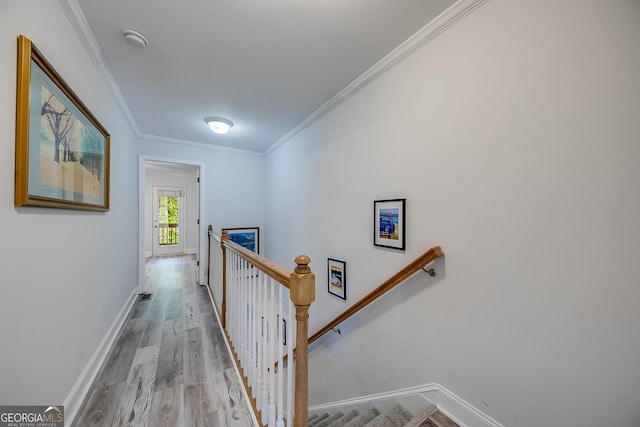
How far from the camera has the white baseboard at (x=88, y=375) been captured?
4.38 feet

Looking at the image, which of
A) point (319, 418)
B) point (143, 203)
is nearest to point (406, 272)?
point (319, 418)

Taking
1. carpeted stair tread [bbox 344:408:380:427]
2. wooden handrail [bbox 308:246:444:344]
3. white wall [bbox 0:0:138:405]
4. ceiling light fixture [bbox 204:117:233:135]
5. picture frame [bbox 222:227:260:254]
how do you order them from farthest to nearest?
picture frame [bbox 222:227:260:254], ceiling light fixture [bbox 204:117:233:135], carpeted stair tread [bbox 344:408:380:427], wooden handrail [bbox 308:246:444:344], white wall [bbox 0:0:138:405]

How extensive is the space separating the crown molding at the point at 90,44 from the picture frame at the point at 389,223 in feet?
7.31

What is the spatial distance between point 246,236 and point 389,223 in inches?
120

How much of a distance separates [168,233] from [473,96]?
25.8 ft

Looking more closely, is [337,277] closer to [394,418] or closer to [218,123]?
[394,418]

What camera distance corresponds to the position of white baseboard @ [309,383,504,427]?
1.31 meters

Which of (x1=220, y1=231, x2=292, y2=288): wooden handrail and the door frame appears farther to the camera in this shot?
the door frame

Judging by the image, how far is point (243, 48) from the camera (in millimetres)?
1717

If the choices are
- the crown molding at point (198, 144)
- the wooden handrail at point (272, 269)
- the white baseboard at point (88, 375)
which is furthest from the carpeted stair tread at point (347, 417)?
the crown molding at point (198, 144)

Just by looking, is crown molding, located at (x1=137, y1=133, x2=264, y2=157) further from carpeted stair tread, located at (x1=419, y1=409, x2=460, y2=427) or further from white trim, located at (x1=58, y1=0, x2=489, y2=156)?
carpeted stair tread, located at (x1=419, y1=409, x2=460, y2=427)

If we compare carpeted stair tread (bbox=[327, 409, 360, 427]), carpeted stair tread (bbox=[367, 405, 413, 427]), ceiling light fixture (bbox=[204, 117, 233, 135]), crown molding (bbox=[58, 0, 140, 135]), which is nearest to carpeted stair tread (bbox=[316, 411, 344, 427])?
carpeted stair tread (bbox=[327, 409, 360, 427])

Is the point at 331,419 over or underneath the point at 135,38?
underneath

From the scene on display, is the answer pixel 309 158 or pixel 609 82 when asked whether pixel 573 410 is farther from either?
pixel 309 158
